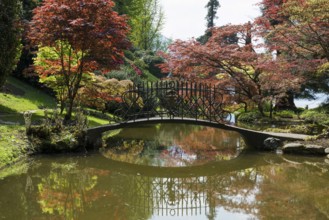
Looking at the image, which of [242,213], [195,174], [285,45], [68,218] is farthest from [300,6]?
[68,218]

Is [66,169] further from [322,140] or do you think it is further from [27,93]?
[27,93]

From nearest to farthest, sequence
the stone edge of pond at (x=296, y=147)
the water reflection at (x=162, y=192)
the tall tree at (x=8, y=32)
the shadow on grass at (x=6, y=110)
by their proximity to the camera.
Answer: the water reflection at (x=162, y=192), the stone edge of pond at (x=296, y=147), the tall tree at (x=8, y=32), the shadow on grass at (x=6, y=110)

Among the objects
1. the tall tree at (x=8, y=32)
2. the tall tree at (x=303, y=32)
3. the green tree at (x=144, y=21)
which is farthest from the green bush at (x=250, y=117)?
the green tree at (x=144, y=21)

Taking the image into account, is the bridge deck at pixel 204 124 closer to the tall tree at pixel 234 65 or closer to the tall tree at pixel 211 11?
the tall tree at pixel 234 65

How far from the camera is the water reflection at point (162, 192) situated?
5.70 meters

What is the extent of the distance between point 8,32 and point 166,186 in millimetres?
7906

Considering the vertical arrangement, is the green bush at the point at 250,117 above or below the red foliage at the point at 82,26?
below

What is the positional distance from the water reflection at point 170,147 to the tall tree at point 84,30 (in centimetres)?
227

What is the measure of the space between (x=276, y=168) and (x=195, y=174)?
79.7 inches

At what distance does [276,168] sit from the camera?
880 centimetres

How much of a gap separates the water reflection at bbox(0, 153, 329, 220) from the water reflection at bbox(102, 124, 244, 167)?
877 millimetres

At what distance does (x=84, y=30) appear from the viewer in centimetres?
1063

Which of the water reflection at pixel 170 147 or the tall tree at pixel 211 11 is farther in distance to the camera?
the tall tree at pixel 211 11

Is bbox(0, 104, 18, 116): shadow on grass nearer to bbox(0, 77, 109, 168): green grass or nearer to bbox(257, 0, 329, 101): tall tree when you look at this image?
bbox(0, 77, 109, 168): green grass
